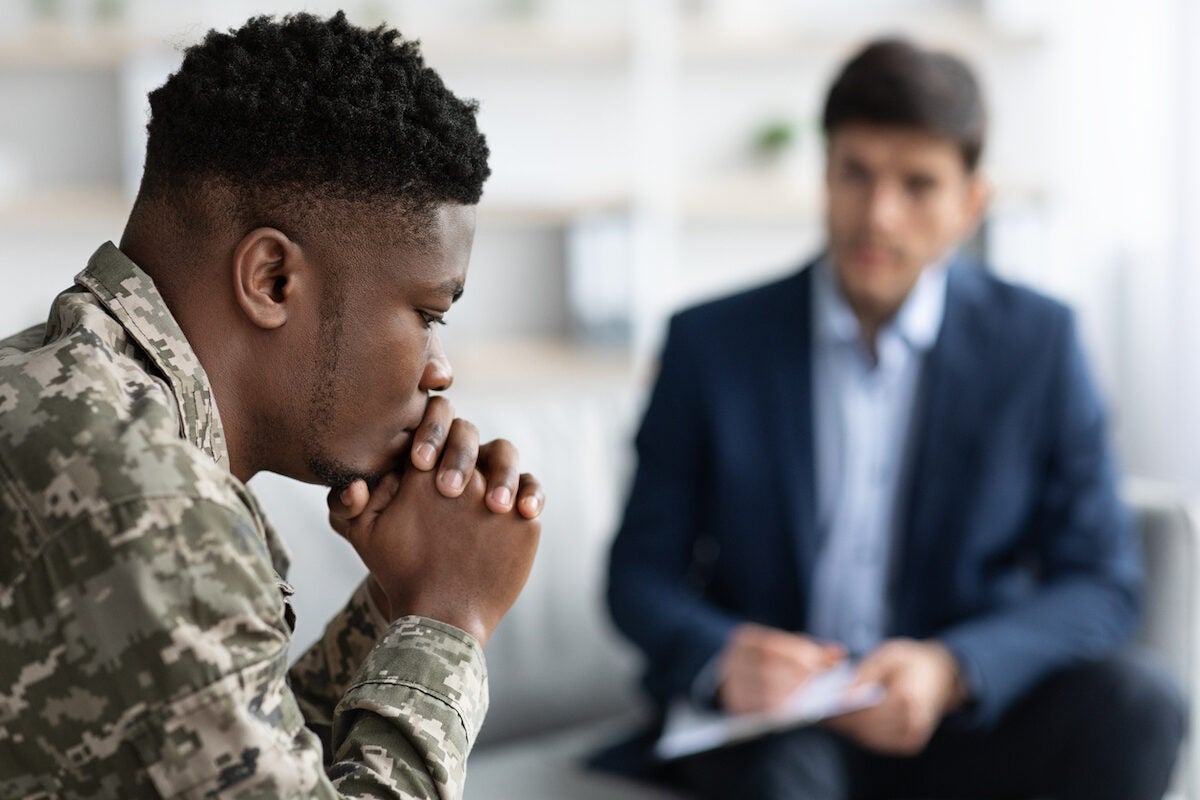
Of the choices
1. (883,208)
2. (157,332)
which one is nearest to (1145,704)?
(883,208)

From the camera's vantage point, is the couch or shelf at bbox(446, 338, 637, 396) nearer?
the couch

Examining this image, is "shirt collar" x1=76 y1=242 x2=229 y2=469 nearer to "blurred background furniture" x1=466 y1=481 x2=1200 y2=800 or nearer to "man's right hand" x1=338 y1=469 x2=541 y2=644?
"man's right hand" x1=338 y1=469 x2=541 y2=644

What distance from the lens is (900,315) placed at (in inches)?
71.4

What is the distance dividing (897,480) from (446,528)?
1092 millimetres

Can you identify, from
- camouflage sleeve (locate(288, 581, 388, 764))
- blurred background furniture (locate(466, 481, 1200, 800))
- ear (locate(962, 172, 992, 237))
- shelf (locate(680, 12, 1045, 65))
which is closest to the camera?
camouflage sleeve (locate(288, 581, 388, 764))

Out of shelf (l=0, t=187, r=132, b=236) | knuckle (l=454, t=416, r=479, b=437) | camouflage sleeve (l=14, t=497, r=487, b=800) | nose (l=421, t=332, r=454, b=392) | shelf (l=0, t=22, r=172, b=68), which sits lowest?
camouflage sleeve (l=14, t=497, r=487, b=800)

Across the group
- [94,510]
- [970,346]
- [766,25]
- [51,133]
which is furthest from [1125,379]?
[94,510]

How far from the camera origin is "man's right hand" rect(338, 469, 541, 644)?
803 millimetres

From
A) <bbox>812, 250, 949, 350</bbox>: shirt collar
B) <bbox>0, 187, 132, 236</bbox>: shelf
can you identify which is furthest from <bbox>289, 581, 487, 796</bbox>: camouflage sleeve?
<bbox>0, 187, 132, 236</bbox>: shelf

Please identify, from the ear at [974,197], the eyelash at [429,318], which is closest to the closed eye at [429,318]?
the eyelash at [429,318]

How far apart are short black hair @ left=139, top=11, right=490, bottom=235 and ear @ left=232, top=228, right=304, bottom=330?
17 mm

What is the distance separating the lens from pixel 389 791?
700 millimetres

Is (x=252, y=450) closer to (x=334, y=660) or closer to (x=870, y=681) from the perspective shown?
(x=334, y=660)

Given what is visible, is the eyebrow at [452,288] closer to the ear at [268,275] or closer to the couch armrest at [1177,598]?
the ear at [268,275]
